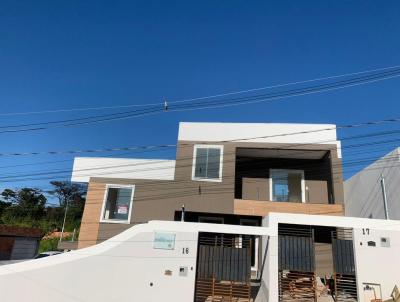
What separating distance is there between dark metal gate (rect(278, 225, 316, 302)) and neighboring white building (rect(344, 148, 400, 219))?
4.10 m

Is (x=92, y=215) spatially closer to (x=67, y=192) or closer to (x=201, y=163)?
(x=201, y=163)

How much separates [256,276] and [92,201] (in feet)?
26.9

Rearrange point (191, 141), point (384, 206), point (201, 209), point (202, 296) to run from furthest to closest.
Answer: point (191, 141)
point (201, 209)
point (384, 206)
point (202, 296)

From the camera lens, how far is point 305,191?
54.7ft

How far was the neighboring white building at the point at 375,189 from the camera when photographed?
44.0 ft

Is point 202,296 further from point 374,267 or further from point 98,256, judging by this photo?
point 374,267

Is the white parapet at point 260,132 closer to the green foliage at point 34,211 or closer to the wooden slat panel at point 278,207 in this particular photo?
the wooden slat panel at point 278,207

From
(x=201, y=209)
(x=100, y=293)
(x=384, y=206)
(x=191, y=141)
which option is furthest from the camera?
(x=191, y=141)

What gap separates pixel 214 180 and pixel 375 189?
7345mm

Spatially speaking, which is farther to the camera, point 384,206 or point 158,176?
point 158,176

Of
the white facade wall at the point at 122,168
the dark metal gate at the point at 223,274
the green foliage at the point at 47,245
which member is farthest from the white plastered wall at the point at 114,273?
the green foliage at the point at 47,245

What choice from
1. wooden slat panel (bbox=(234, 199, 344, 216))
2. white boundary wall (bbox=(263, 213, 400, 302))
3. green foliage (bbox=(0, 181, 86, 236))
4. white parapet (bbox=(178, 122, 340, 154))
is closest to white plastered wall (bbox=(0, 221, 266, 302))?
white boundary wall (bbox=(263, 213, 400, 302))

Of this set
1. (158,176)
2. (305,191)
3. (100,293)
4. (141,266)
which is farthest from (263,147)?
(100,293)

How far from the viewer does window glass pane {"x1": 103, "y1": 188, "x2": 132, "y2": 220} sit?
15.7 metres
